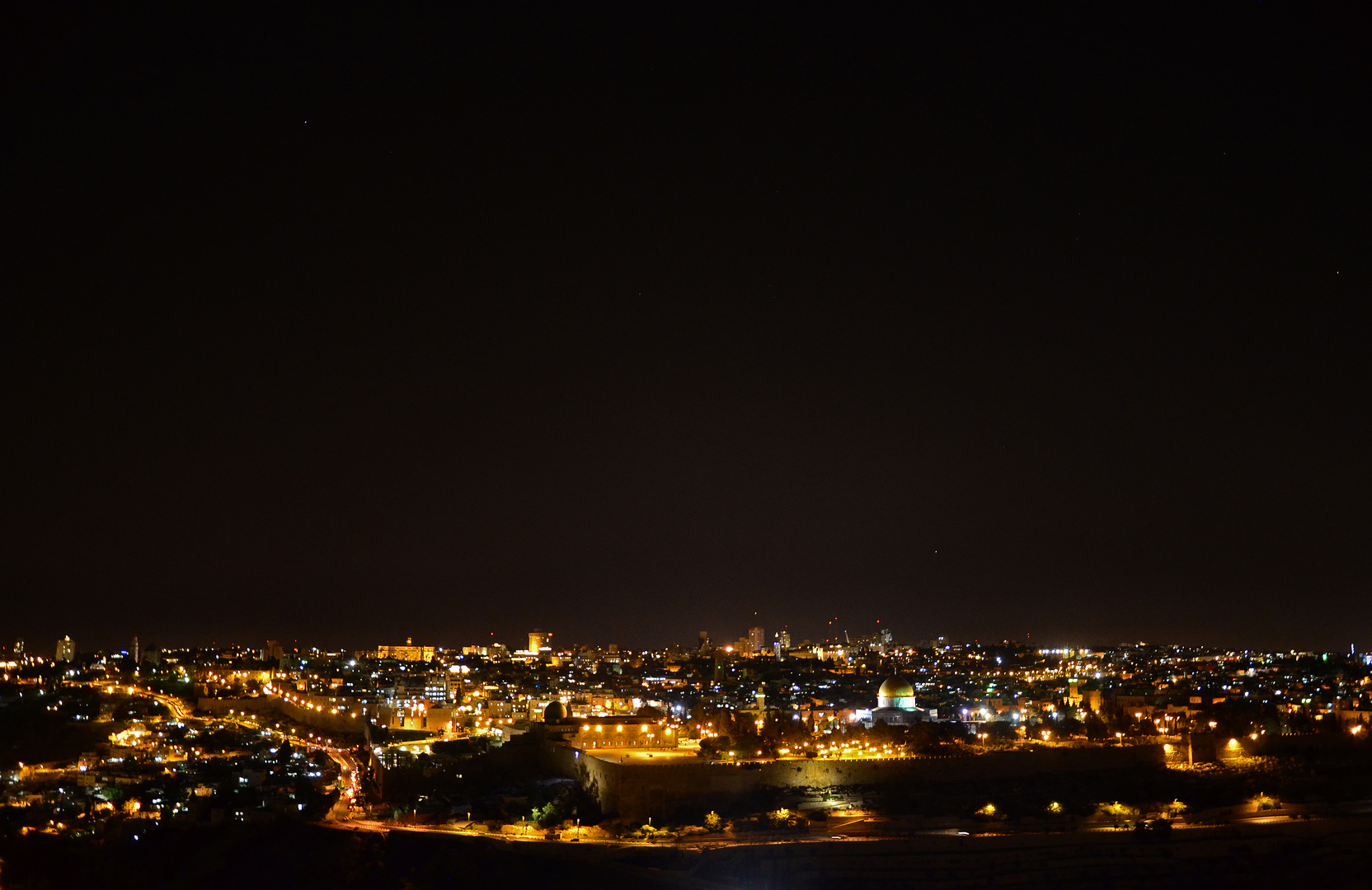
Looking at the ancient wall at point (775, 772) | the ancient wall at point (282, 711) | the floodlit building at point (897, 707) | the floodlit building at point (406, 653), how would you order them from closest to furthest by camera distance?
the ancient wall at point (775, 772) → the floodlit building at point (897, 707) → the ancient wall at point (282, 711) → the floodlit building at point (406, 653)

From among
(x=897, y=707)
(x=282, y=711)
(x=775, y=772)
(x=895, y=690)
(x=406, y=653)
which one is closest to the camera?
(x=775, y=772)

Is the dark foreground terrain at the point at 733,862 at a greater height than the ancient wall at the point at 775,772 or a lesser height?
lesser

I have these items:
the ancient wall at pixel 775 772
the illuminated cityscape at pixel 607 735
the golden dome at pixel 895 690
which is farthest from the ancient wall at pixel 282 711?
the golden dome at pixel 895 690

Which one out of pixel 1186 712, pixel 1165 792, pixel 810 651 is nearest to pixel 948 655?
pixel 810 651

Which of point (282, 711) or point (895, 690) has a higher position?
point (895, 690)

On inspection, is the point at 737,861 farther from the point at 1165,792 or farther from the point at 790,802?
the point at 1165,792

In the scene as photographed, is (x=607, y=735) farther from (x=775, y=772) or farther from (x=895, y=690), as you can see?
(x=895, y=690)

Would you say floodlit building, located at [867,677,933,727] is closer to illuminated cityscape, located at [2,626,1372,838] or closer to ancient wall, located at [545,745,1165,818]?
illuminated cityscape, located at [2,626,1372,838]

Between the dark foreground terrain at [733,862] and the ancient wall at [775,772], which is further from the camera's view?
the ancient wall at [775,772]

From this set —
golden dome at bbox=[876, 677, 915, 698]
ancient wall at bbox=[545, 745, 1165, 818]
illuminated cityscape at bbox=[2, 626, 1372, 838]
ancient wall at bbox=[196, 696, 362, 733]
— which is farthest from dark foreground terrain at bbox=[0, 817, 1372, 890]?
golden dome at bbox=[876, 677, 915, 698]

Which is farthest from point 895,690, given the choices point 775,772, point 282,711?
point 282,711

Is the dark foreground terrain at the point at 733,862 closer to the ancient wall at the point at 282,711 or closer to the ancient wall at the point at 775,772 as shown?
the ancient wall at the point at 775,772
